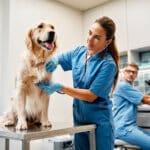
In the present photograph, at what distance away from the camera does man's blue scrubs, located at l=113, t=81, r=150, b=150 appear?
2.12 meters

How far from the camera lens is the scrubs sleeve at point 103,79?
1266 mm

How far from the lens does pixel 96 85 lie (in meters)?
1.27

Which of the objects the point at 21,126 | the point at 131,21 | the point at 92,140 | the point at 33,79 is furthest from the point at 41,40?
the point at 131,21

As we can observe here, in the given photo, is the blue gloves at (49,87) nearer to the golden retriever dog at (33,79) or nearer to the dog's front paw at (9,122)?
the golden retriever dog at (33,79)

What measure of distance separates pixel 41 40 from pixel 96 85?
363mm

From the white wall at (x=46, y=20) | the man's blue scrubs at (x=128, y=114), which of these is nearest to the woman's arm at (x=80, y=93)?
the man's blue scrubs at (x=128, y=114)

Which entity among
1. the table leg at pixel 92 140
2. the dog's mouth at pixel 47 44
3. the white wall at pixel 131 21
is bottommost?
the table leg at pixel 92 140

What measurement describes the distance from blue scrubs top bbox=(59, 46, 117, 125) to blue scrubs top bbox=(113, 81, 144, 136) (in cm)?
92

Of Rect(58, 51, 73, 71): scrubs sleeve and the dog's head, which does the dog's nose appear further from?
Rect(58, 51, 73, 71): scrubs sleeve

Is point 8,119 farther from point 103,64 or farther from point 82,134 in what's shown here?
point 103,64

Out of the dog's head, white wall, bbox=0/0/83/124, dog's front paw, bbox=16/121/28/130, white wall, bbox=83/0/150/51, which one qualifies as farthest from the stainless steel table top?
white wall, bbox=83/0/150/51

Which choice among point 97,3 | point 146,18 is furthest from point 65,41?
point 146,18

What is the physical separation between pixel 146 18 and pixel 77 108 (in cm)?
213

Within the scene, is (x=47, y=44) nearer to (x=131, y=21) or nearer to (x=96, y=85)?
(x=96, y=85)
